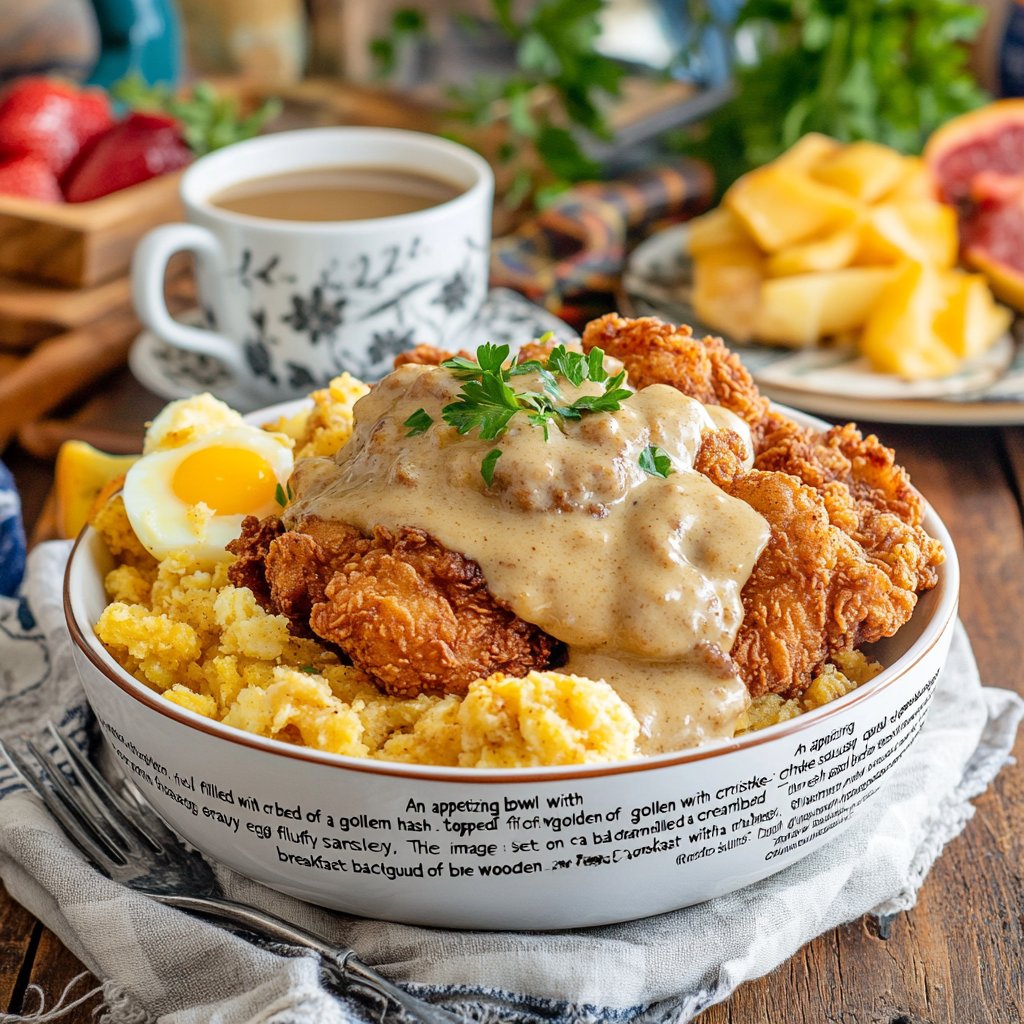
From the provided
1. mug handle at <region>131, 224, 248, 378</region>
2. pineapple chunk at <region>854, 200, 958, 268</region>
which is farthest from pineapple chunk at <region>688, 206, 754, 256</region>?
mug handle at <region>131, 224, 248, 378</region>

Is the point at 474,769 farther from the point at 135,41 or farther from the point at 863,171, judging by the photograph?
the point at 135,41

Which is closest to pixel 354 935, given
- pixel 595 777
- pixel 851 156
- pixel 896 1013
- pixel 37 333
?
pixel 595 777

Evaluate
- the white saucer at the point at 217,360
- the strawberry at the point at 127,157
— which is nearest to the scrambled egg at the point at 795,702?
the white saucer at the point at 217,360

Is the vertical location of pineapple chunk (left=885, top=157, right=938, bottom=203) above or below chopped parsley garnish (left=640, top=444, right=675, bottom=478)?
below

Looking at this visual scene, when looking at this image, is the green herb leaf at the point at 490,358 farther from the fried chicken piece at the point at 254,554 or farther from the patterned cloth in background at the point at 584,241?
the patterned cloth in background at the point at 584,241

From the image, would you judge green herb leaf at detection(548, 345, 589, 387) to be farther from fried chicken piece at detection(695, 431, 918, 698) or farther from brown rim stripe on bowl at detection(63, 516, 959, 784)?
brown rim stripe on bowl at detection(63, 516, 959, 784)

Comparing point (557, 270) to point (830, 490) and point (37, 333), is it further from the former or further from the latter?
point (830, 490)

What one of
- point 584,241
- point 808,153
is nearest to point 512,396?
point 584,241
